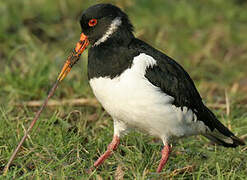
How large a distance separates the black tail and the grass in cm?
13

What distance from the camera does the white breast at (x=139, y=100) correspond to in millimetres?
4797

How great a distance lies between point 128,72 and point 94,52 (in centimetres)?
47

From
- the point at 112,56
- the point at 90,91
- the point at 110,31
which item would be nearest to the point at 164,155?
the point at 112,56

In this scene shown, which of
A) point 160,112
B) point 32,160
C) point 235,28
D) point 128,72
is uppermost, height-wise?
point 128,72

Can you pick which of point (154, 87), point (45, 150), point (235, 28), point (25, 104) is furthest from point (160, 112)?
point (235, 28)

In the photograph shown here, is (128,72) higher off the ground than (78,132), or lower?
higher

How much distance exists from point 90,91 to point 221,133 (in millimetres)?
1967

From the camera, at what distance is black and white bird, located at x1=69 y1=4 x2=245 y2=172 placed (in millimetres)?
4836

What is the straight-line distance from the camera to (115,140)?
539cm

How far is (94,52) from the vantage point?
16.7 ft

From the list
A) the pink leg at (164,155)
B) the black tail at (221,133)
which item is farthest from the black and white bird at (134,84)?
the black tail at (221,133)

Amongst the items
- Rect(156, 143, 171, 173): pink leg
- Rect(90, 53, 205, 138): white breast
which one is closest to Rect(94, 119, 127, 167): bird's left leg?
A: Rect(90, 53, 205, 138): white breast

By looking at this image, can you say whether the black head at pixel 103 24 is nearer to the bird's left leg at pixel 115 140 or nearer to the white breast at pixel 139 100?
the white breast at pixel 139 100

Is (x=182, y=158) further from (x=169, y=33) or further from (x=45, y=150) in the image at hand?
(x=169, y=33)
